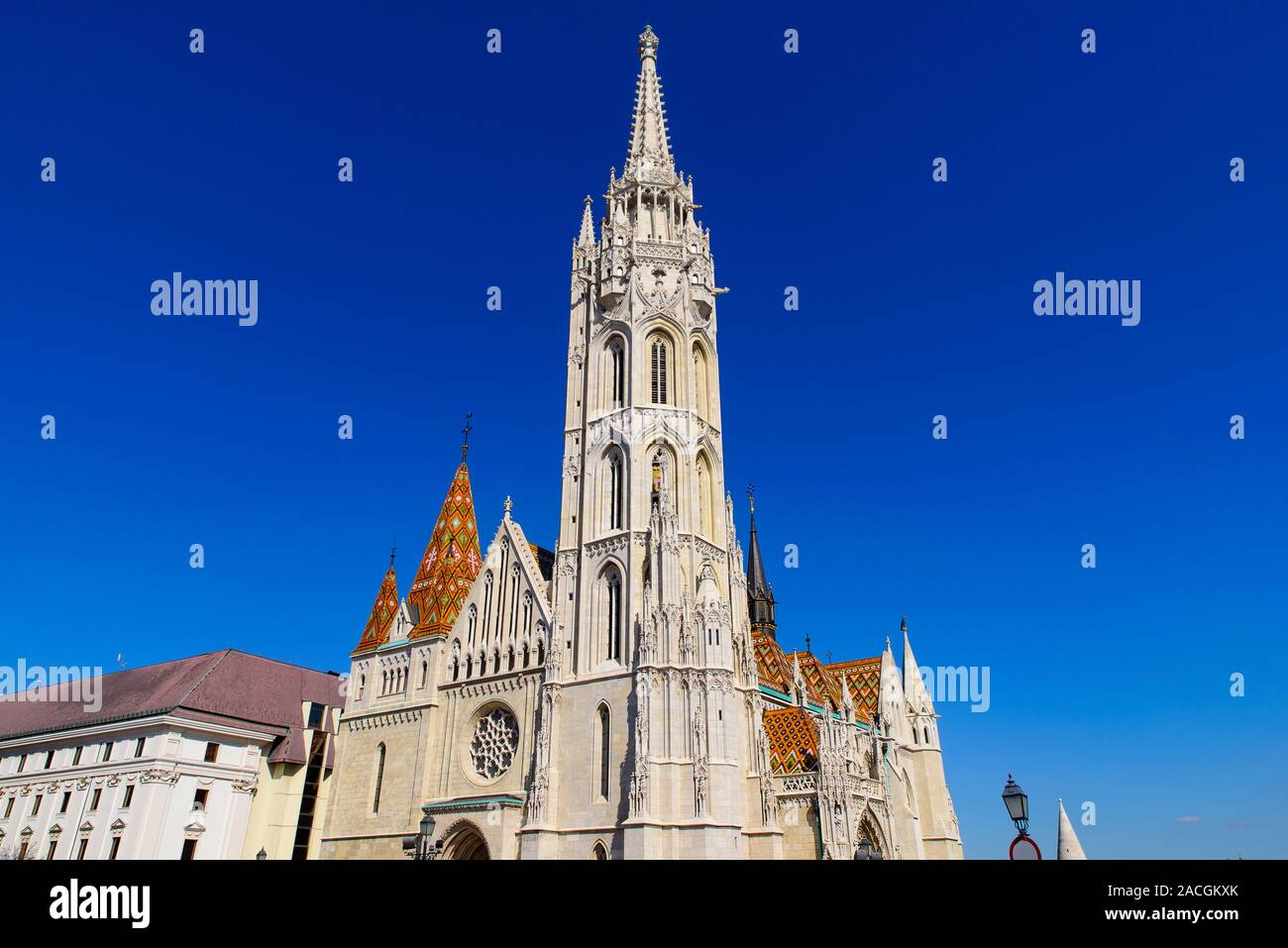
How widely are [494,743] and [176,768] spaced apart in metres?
15.4

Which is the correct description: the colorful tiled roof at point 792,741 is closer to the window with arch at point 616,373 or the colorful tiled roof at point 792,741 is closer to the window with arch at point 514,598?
the window with arch at point 514,598

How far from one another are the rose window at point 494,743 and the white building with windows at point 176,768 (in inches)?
437

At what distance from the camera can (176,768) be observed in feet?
132

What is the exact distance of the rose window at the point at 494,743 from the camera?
127ft

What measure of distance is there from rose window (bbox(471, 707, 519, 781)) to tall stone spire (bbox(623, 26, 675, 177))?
31.5m

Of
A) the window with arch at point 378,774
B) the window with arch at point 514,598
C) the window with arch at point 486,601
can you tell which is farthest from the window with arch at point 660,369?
the window with arch at point 378,774

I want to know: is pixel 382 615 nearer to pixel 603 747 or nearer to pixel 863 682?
pixel 603 747

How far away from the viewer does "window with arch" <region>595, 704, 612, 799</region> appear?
1377 inches

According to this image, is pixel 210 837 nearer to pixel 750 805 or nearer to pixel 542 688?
pixel 542 688

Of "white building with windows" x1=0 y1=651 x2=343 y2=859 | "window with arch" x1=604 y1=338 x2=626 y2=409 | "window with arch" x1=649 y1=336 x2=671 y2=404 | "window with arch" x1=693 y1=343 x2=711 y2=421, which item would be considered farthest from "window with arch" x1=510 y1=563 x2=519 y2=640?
"white building with windows" x1=0 y1=651 x2=343 y2=859

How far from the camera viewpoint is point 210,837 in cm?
4094
